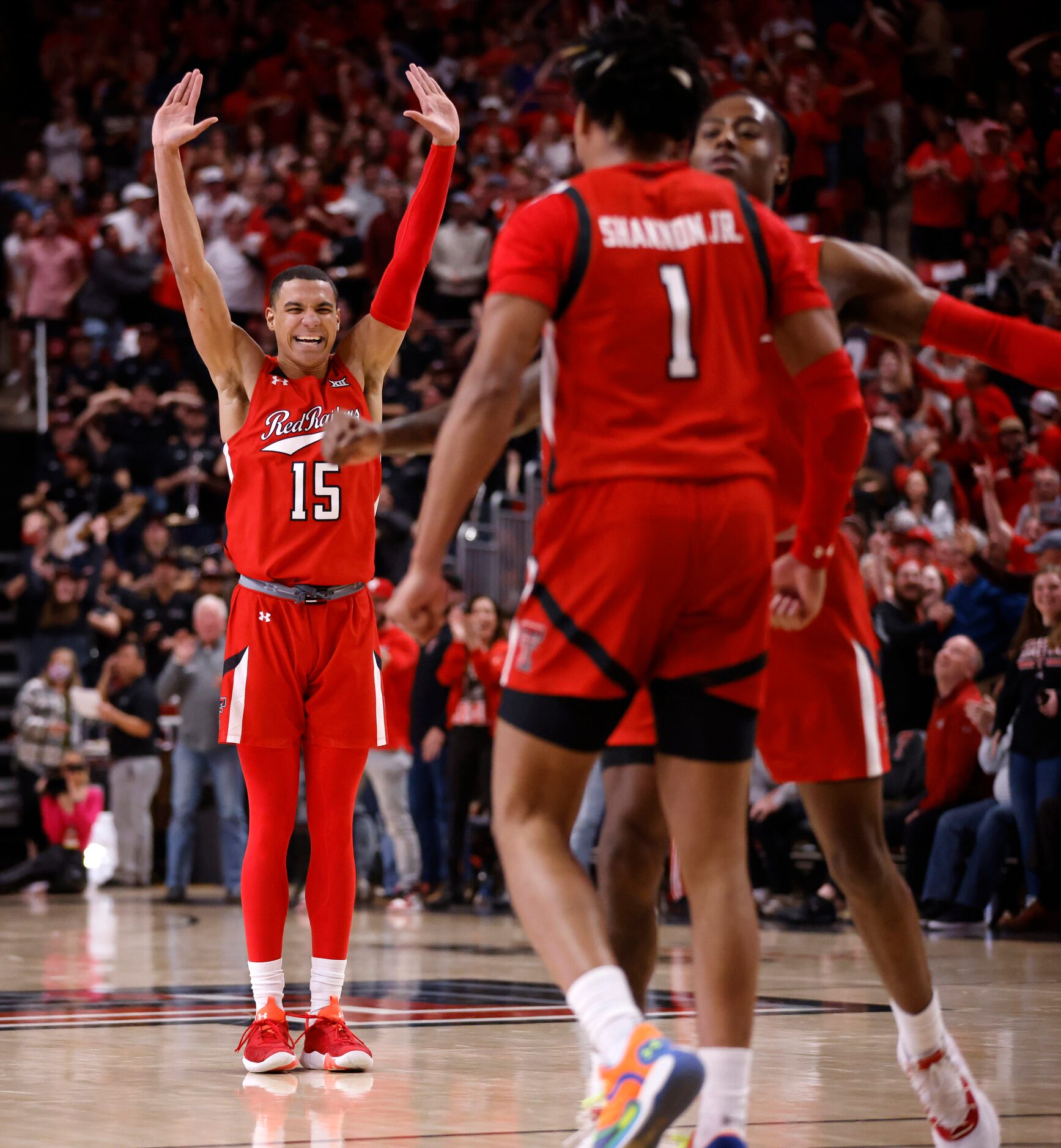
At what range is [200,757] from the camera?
14.4 meters

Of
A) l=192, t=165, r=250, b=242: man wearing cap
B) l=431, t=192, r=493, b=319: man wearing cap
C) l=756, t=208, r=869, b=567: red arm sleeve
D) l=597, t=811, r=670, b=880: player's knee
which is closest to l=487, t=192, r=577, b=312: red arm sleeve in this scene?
l=756, t=208, r=869, b=567: red arm sleeve

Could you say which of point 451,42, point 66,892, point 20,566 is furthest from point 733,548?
point 451,42

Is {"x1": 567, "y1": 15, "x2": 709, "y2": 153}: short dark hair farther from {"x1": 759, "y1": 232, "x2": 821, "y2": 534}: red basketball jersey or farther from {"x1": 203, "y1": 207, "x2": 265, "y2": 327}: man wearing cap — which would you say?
{"x1": 203, "y1": 207, "x2": 265, "y2": 327}: man wearing cap

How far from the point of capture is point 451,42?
805 inches

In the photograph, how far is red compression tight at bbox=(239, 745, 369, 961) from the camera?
5.54 m

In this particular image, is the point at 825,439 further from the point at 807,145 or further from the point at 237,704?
the point at 807,145

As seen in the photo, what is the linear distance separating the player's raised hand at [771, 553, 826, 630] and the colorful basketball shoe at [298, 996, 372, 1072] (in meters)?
2.31

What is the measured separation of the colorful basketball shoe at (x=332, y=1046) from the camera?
211 inches

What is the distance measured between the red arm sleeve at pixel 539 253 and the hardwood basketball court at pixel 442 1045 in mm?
1960

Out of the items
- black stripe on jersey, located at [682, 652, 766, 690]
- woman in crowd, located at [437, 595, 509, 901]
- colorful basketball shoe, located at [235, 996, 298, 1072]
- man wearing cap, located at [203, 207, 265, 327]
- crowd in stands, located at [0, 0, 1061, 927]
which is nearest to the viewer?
black stripe on jersey, located at [682, 652, 766, 690]

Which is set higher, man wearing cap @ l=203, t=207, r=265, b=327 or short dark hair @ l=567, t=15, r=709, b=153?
man wearing cap @ l=203, t=207, r=265, b=327

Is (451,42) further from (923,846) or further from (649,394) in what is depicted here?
(649,394)

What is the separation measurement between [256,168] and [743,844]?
1667 cm

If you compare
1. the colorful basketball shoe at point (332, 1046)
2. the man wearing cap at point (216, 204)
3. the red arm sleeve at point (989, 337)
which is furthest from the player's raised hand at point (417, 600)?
the man wearing cap at point (216, 204)
